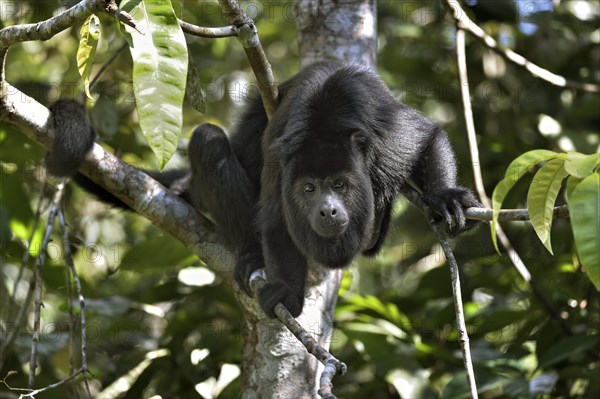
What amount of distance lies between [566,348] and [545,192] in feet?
6.72

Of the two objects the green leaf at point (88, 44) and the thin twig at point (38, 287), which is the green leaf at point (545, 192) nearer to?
the green leaf at point (88, 44)

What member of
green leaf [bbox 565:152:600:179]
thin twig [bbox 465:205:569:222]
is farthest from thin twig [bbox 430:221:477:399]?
green leaf [bbox 565:152:600:179]

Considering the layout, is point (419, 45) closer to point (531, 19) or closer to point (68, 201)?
point (531, 19)

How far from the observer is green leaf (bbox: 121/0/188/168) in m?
1.98

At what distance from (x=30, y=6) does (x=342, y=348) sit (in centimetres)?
350

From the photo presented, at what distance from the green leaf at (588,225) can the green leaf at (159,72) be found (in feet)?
3.63

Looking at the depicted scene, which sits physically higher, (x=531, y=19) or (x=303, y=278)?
(x=531, y=19)

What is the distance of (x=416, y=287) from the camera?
208 inches

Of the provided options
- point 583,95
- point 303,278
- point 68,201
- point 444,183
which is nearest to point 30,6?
point 68,201

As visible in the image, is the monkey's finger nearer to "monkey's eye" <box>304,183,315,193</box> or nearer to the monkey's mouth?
the monkey's mouth

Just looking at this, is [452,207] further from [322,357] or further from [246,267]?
[322,357]

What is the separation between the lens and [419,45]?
671 cm

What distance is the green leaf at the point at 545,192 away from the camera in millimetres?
2180

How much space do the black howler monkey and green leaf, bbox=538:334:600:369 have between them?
3.64ft
